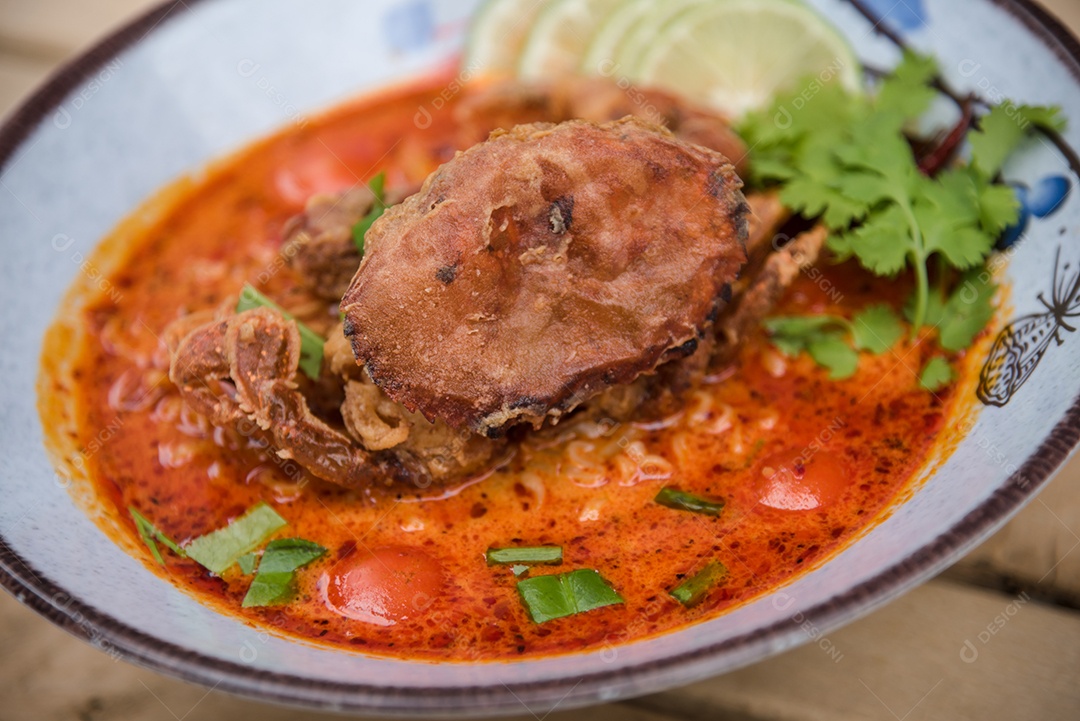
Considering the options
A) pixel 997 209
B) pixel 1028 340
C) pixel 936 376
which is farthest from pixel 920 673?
pixel 997 209

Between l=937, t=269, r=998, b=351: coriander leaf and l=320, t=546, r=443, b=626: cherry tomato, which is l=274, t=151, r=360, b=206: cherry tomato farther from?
l=937, t=269, r=998, b=351: coriander leaf

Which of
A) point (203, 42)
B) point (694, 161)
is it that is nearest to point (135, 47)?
point (203, 42)

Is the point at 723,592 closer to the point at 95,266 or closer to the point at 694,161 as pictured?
the point at 694,161

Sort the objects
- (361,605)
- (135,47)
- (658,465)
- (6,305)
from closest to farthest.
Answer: (361,605), (658,465), (6,305), (135,47)

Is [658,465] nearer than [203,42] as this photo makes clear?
Yes

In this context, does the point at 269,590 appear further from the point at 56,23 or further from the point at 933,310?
the point at 56,23

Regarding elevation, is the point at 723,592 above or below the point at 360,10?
below

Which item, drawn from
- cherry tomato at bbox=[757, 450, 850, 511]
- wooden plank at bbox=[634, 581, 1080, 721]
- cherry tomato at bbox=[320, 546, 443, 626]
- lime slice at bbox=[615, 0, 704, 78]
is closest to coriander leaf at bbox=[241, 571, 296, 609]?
cherry tomato at bbox=[320, 546, 443, 626]
